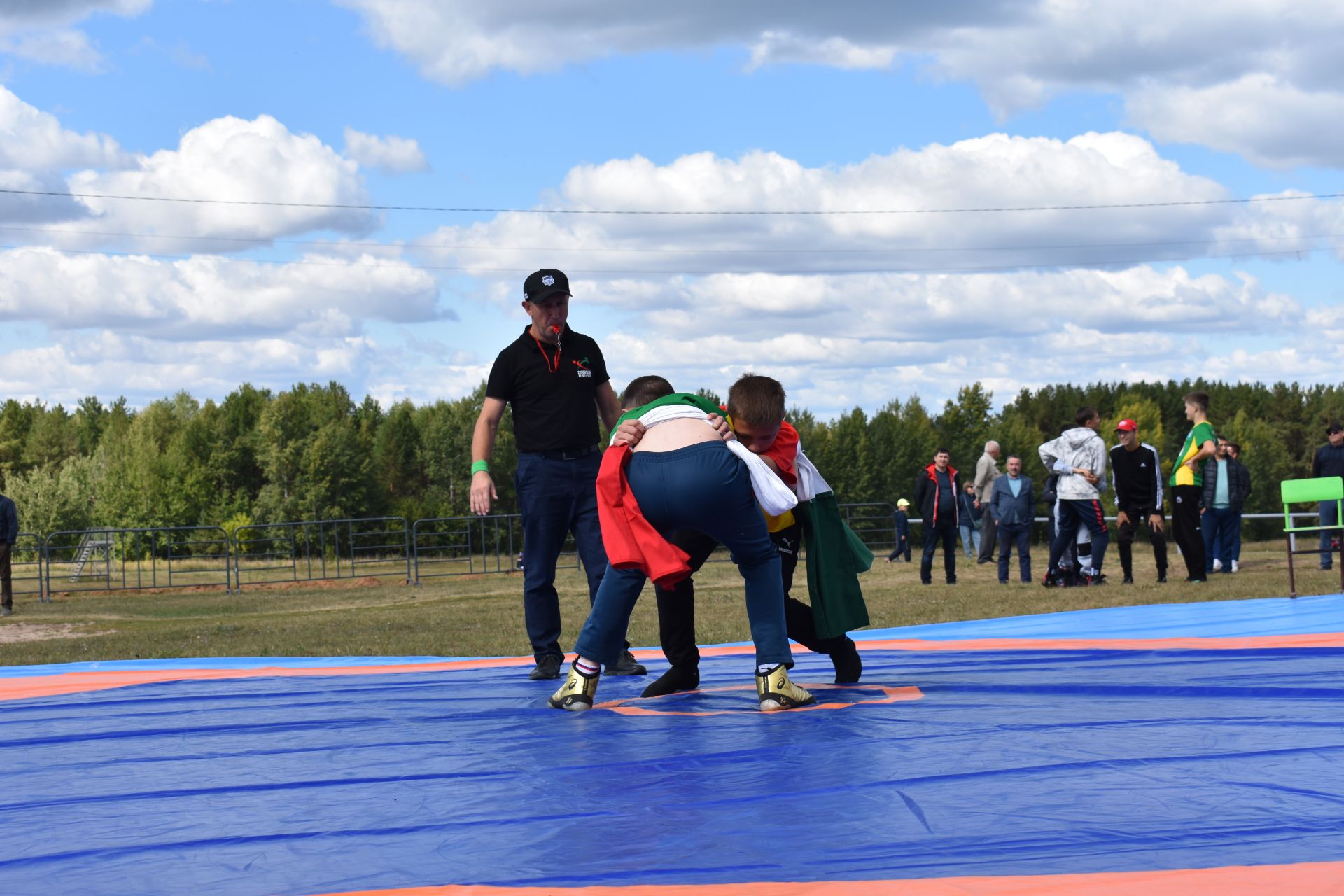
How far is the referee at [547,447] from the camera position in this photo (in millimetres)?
5199

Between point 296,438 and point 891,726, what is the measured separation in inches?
3071

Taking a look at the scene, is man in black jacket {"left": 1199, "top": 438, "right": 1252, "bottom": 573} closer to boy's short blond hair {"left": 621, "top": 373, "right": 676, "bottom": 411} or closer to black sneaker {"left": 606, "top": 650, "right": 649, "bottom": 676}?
black sneaker {"left": 606, "top": 650, "right": 649, "bottom": 676}

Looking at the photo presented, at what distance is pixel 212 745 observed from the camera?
3596 millimetres

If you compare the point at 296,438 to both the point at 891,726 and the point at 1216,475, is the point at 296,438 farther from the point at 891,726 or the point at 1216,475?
the point at 891,726

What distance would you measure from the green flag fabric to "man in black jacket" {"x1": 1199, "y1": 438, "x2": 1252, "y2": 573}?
9646mm

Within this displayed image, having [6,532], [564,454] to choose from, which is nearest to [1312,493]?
[564,454]

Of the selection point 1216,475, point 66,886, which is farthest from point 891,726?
point 1216,475

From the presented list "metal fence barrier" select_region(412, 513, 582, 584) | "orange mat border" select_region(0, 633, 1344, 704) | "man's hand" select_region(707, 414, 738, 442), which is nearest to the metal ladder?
"metal fence barrier" select_region(412, 513, 582, 584)

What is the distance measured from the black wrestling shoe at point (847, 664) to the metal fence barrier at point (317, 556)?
17923mm

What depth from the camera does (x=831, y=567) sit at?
14.5 feet

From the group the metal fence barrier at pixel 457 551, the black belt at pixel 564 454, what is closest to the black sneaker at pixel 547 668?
the black belt at pixel 564 454

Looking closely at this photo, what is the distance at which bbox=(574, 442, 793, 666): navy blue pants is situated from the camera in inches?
153

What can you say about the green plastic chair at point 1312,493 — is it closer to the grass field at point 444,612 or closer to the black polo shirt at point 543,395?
the grass field at point 444,612

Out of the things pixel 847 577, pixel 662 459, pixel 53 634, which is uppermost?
pixel 662 459
